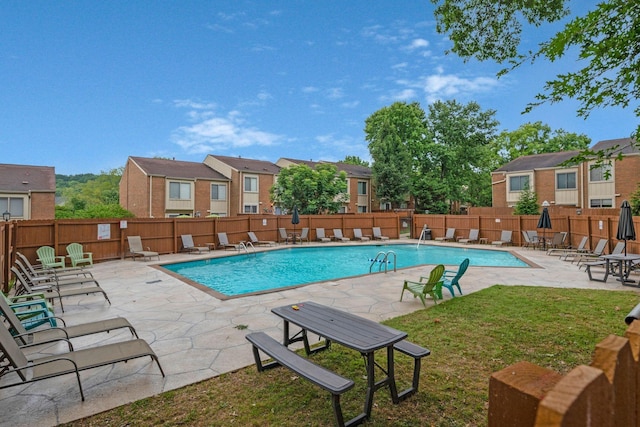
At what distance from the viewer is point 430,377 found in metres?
3.82

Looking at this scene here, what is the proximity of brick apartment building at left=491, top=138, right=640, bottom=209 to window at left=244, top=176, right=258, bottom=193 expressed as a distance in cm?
2218

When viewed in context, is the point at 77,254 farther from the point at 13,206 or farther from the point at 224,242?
the point at 13,206

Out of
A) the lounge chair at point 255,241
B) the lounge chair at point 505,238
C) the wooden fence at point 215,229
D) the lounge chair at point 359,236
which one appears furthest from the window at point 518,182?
the lounge chair at point 255,241

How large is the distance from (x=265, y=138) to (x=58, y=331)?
4621 cm

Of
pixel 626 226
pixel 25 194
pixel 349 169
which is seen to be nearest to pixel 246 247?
pixel 626 226

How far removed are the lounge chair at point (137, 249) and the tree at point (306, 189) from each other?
43.0 feet

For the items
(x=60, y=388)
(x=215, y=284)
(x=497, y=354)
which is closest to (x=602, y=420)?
(x=497, y=354)

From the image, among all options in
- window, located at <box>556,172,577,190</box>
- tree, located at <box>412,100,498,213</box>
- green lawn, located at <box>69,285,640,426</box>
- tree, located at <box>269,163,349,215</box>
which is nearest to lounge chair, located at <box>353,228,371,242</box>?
tree, located at <box>269,163,349,215</box>

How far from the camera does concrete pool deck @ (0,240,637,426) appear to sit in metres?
3.59

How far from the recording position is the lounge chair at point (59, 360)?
3240 millimetres

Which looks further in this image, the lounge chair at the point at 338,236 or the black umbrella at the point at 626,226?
the lounge chair at the point at 338,236

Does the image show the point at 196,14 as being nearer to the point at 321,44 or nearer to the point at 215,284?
the point at 321,44

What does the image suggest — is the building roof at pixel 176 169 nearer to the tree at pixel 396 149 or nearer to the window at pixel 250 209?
the window at pixel 250 209

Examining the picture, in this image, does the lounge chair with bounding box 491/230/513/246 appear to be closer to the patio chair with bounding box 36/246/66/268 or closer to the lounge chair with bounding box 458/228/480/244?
the lounge chair with bounding box 458/228/480/244
